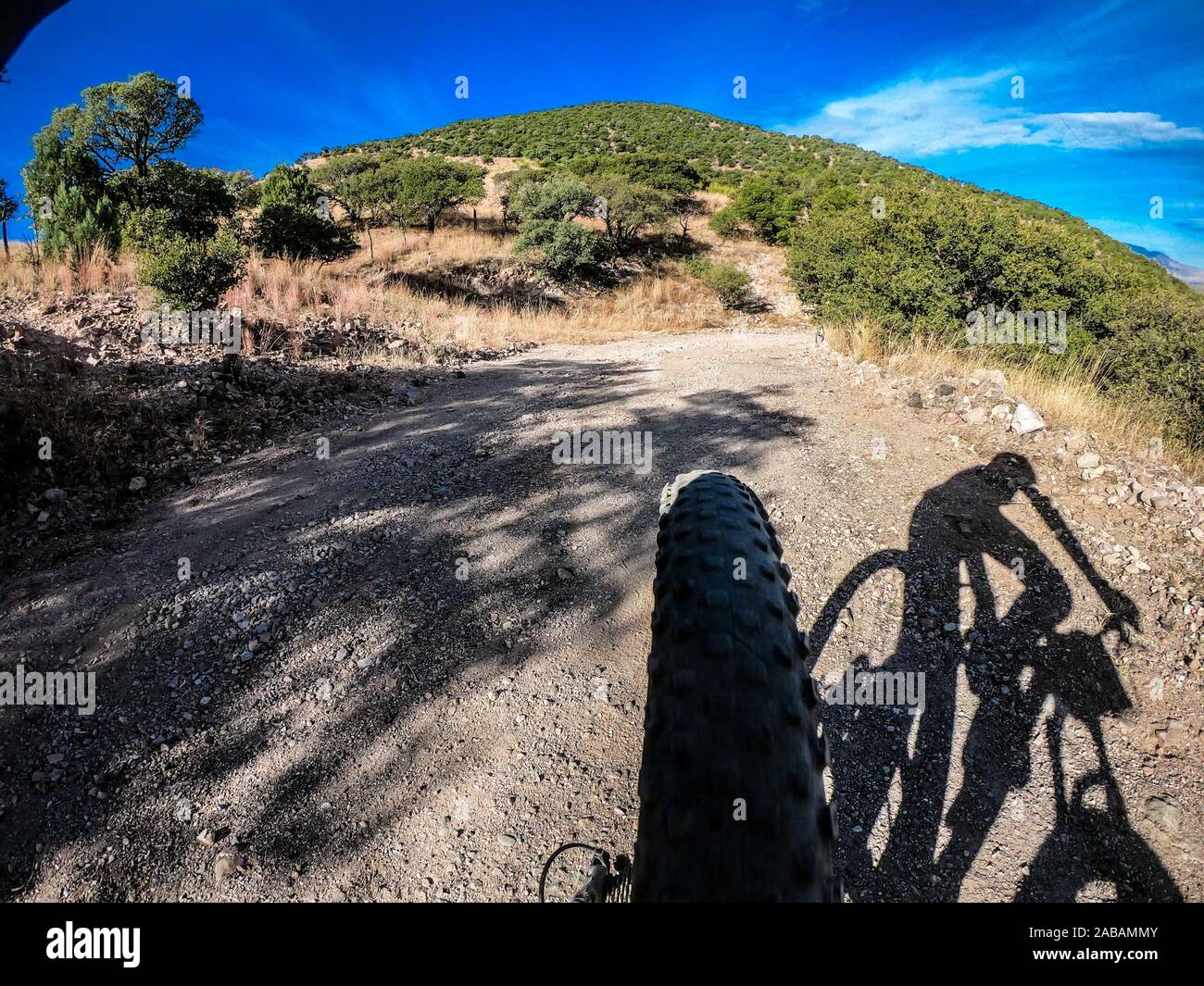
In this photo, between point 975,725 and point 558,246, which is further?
point 558,246

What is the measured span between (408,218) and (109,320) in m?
22.8

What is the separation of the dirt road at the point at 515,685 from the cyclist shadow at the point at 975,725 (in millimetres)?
15

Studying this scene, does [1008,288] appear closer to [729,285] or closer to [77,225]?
[729,285]

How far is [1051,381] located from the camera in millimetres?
7520

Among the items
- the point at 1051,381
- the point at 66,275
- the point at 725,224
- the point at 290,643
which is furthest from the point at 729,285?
the point at 290,643

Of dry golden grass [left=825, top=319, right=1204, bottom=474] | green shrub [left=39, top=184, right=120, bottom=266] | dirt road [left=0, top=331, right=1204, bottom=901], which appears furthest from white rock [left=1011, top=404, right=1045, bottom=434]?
green shrub [left=39, top=184, right=120, bottom=266]

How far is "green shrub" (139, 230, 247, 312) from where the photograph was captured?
8.41 metres

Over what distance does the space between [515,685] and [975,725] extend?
2.67 metres

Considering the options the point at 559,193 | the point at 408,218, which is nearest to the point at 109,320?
the point at 559,193

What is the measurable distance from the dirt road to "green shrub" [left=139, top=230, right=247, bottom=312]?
4694 millimetres

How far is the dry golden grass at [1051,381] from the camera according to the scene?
20.3 ft

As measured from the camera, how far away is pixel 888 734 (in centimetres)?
307

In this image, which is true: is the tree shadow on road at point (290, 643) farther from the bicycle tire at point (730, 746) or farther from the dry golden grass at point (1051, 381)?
the dry golden grass at point (1051, 381)
